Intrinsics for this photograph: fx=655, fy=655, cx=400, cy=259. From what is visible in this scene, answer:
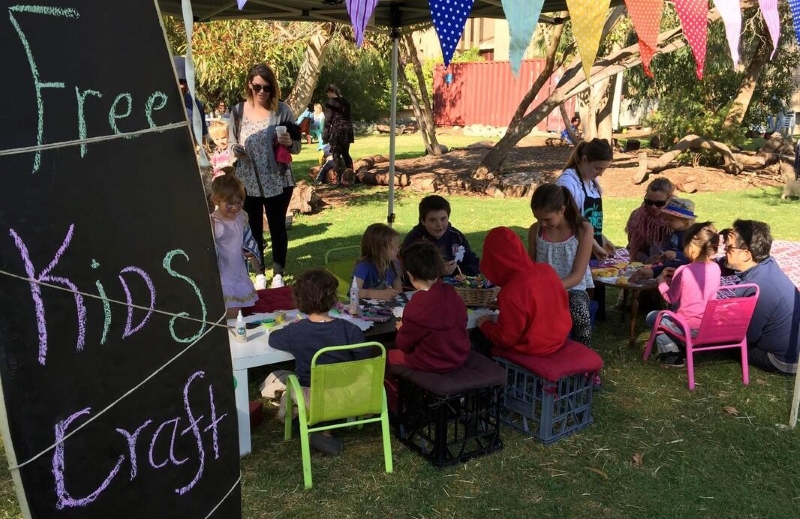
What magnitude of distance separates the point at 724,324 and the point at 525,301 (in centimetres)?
169

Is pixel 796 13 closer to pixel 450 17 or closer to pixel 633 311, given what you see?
pixel 450 17

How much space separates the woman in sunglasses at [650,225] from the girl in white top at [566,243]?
1.42 meters

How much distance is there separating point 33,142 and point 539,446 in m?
3.12

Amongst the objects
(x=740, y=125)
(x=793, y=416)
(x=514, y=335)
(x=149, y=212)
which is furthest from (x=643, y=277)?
(x=740, y=125)

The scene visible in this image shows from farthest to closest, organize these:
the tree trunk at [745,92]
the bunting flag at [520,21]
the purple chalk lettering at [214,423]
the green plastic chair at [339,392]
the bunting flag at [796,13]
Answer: the tree trunk at [745,92]
the green plastic chair at [339,392]
the bunting flag at [796,13]
the bunting flag at [520,21]
the purple chalk lettering at [214,423]

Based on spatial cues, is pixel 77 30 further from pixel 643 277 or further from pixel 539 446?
pixel 643 277

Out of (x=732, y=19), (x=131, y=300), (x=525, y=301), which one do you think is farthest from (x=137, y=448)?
(x=732, y=19)

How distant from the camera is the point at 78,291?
1.47 m

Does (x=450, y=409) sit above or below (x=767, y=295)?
below

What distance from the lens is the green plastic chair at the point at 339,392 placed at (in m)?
3.16

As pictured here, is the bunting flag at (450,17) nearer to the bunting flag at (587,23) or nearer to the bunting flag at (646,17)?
the bunting flag at (587,23)

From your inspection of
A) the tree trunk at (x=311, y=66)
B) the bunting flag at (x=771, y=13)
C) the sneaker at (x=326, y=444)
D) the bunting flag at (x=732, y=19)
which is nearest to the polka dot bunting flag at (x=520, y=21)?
the bunting flag at (x=732, y=19)

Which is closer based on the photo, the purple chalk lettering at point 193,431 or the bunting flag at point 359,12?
the purple chalk lettering at point 193,431

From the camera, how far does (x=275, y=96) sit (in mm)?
5586
